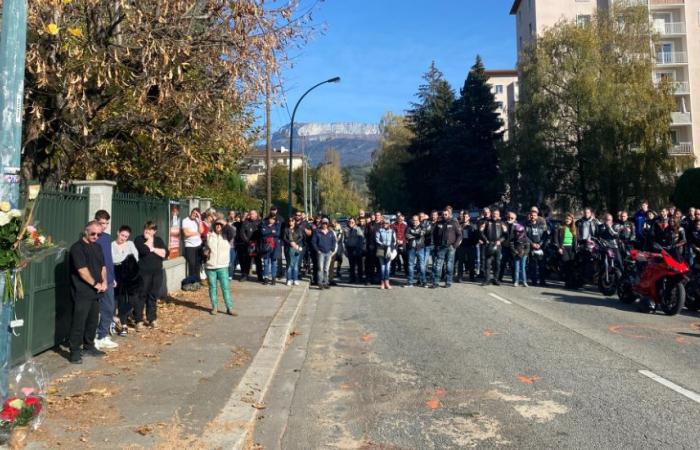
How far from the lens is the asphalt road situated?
5129 mm

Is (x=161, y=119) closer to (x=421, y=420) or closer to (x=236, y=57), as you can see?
(x=236, y=57)

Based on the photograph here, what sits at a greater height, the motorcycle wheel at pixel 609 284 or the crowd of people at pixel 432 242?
the crowd of people at pixel 432 242

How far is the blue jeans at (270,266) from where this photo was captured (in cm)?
1547

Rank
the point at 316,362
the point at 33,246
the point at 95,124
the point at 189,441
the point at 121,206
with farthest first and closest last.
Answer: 1. the point at 95,124
2. the point at 121,206
3. the point at 316,362
4. the point at 33,246
5. the point at 189,441

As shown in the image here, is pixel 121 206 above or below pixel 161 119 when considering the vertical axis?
below

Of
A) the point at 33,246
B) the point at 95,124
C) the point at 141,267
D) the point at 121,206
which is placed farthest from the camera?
the point at 95,124

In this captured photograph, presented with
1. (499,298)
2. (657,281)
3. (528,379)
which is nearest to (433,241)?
(499,298)

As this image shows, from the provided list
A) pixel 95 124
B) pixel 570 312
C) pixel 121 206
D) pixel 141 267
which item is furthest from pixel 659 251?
pixel 95 124

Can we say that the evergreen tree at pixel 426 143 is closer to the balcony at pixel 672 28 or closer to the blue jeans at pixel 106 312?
the balcony at pixel 672 28

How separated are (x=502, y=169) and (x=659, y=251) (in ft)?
97.2

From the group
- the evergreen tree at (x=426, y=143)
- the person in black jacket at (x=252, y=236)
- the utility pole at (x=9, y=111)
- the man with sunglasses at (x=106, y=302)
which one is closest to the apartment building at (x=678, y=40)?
the evergreen tree at (x=426, y=143)

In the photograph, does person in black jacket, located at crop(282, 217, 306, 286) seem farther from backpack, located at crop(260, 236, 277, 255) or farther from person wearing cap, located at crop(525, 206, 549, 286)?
person wearing cap, located at crop(525, 206, 549, 286)

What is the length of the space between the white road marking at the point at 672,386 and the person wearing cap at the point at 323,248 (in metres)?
9.18

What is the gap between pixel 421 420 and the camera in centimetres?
552
